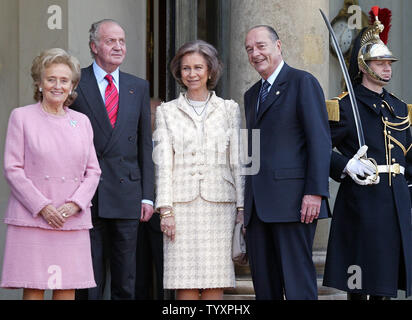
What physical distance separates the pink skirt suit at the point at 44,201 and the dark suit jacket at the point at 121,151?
0.37m

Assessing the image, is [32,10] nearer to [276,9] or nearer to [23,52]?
[23,52]

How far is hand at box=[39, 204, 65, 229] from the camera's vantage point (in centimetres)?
576

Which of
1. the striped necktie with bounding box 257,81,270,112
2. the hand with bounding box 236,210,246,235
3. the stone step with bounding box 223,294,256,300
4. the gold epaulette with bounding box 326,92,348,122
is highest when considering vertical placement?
the striped necktie with bounding box 257,81,270,112

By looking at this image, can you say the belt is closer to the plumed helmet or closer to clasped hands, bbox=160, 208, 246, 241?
the plumed helmet

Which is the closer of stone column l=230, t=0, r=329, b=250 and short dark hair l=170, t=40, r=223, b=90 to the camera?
short dark hair l=170, t=40, r=223, b=90

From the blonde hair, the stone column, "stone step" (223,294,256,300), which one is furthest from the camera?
the stone column

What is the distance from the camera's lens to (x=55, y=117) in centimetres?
599

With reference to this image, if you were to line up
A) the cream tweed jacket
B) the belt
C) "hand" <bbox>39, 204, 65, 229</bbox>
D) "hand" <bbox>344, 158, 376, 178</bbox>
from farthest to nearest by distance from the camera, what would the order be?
the belt, "hand" <bbox>344, 158, 376, 178</bbox>, the cream tweed jacket, "hand" <bbox>39, 204, 65, 229</bbox>

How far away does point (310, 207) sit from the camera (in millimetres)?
6016

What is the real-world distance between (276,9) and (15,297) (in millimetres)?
2991

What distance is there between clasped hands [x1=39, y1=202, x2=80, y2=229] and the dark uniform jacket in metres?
1.78

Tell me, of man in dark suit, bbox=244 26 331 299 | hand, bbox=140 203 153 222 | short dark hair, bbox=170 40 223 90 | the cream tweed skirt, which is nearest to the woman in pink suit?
hand, bbox=140 203 153 222

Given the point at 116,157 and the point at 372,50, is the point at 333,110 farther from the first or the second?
the point at 116,157

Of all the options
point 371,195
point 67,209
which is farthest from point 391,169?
point 67,209
